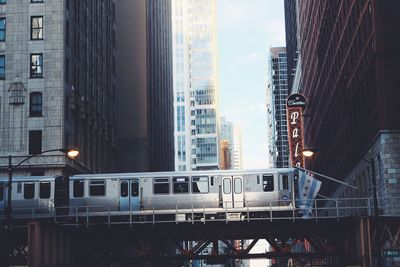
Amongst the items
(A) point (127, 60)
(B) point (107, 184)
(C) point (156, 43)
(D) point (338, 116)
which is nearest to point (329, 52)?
(D) point (338, 116)

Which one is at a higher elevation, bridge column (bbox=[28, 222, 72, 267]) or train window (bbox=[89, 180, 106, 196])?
train window (bbox=[89, 180, 106, 196])

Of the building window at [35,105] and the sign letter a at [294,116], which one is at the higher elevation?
the sign letter a at [294,116]

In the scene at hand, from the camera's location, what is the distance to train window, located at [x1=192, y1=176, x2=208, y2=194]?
55.1 metres

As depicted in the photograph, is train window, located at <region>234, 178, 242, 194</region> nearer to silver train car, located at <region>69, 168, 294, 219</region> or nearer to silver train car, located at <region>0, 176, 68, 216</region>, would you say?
silver train car, located at <region>69, 168, 294, 219</region>

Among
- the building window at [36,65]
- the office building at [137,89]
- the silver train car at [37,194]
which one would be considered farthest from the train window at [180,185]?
the office building at [137,89]

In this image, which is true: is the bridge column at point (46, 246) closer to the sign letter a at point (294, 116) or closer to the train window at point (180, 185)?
the train window at point (180, 185)

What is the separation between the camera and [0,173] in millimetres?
71000

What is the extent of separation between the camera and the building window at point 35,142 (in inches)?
2817

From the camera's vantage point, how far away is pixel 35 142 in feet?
235

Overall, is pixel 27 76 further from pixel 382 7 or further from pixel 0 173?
pixel 382 7

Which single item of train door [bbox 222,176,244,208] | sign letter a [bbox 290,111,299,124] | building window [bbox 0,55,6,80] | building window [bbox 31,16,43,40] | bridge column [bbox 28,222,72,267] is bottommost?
bridge column [bbox 28,222,72,267]

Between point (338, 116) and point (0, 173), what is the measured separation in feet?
110

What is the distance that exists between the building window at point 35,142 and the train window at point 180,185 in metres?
20.4

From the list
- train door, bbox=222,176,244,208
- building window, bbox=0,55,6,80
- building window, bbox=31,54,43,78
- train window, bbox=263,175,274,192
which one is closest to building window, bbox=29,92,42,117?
building window, bbox=31,54,43,78
